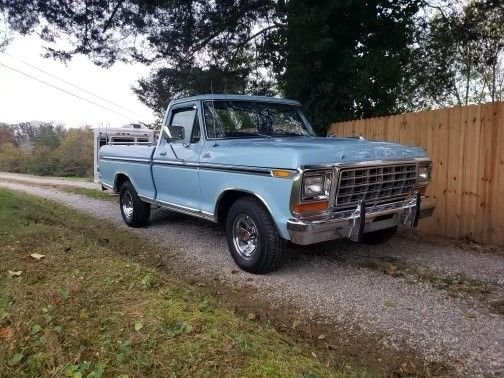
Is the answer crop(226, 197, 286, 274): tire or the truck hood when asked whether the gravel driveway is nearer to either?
crop(226, 197, 286, 274): tire

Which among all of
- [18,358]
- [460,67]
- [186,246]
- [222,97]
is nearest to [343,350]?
[18,358]

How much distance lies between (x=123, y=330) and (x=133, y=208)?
4.61 meters

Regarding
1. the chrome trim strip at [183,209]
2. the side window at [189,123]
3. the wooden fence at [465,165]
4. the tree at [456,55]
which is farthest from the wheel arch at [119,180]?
the tree at [456,55]

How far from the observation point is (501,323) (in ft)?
11.4

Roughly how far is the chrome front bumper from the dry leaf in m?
2.44

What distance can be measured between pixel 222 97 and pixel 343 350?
154 inches

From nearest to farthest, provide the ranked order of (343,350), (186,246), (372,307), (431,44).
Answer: (343,350), (372,307), (186,246), (431,44)

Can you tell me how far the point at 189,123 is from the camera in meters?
5.96

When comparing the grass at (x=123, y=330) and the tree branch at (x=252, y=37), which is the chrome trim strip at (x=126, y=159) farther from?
the tree branch at (x=252, y=37)

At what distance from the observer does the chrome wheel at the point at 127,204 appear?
7.51 m

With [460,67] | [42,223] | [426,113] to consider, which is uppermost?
[460,67]

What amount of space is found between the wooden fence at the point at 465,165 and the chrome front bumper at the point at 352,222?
5.39ft

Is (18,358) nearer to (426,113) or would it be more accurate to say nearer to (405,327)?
(405,327)

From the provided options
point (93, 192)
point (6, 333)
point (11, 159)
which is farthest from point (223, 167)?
point (11, 159)
